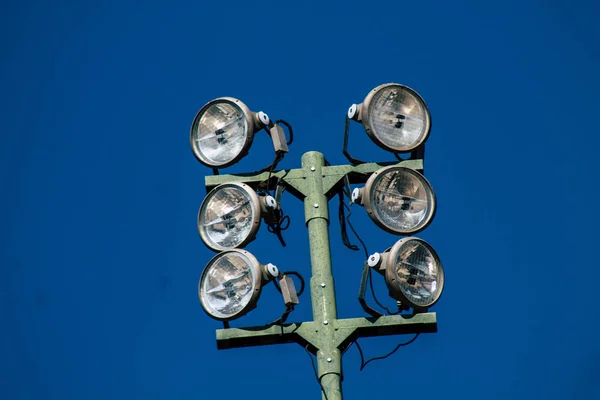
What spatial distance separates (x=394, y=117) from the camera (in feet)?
49.5

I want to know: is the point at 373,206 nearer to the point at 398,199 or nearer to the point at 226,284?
the point at 398,199

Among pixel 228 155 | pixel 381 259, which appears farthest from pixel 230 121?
pixel 381 259

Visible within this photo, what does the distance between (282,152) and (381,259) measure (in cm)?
171

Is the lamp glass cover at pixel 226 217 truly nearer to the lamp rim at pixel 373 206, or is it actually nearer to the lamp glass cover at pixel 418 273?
the lamp rim at pixel 373 206

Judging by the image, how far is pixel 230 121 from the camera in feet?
50.2

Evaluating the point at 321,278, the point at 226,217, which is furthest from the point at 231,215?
the point at 321,278

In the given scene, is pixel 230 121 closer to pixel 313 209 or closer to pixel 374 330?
pixel 313 209

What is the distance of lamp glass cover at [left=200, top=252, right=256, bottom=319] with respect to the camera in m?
Answer: 14.0

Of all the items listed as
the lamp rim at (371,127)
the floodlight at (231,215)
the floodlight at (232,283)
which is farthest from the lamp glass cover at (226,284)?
the lamp rim at (371,127)

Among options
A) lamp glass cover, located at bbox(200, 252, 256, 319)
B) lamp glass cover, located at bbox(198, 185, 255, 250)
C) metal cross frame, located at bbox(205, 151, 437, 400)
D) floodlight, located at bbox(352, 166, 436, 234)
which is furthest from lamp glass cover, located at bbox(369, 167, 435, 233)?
lamp glass cover, located at bbox(200, 252, 256, 319)

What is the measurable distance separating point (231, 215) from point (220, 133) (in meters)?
1.12

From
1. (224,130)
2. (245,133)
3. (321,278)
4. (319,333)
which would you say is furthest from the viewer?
(224,130)

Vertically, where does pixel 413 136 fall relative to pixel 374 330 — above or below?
above

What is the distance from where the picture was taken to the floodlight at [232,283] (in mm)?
13883
